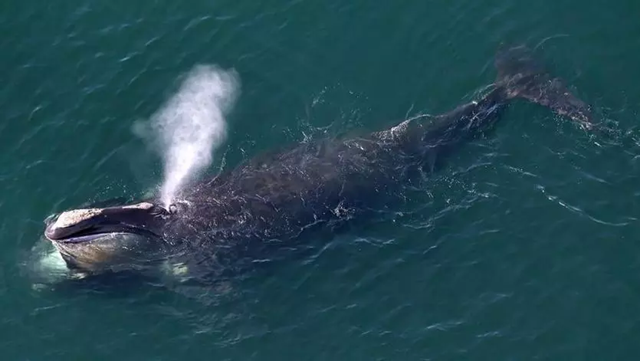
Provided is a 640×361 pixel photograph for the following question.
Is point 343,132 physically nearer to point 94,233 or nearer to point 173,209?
point 173,209

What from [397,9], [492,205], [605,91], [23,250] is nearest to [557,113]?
[605,91]

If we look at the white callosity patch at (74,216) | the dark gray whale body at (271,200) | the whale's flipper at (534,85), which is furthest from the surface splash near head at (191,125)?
the whale's flipper at (534,85)

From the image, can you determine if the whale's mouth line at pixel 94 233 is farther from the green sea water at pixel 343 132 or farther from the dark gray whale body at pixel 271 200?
the green sea water at pixel 343 132

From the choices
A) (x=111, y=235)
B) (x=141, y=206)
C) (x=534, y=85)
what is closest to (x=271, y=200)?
(x=141, y=206)

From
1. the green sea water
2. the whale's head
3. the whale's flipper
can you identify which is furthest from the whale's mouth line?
the whale's flipper

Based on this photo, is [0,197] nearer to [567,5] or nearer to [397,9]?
[397,9]
